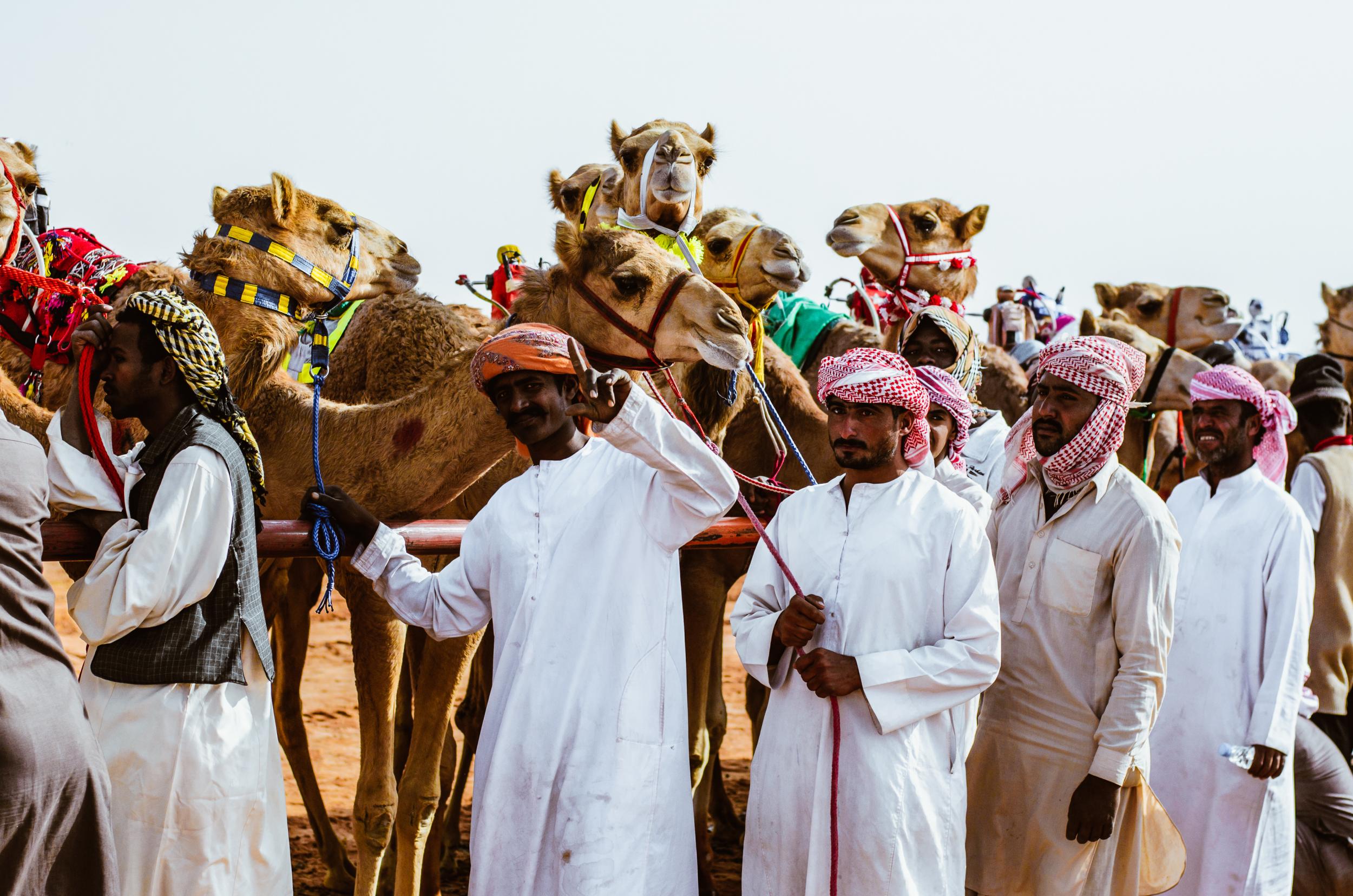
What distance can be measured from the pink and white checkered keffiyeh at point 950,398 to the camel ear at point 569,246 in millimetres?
1248

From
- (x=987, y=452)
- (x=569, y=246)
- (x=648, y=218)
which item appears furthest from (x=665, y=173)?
(x=987, y=452)

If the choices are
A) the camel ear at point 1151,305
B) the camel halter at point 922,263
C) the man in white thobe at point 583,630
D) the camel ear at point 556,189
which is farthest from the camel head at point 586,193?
the camel ear at point 1151,305

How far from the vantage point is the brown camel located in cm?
406

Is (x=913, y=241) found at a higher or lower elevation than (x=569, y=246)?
higher

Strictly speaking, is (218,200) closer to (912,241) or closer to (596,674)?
(596,674)

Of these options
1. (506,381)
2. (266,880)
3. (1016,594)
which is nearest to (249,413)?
(506,381)

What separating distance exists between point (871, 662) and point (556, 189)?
4242mm

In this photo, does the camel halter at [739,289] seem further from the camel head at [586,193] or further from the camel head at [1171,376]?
the camel head at [1171,376]

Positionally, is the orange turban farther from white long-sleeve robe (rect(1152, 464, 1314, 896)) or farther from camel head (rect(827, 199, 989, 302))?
camel head (rect(827, 199, 989, 302))

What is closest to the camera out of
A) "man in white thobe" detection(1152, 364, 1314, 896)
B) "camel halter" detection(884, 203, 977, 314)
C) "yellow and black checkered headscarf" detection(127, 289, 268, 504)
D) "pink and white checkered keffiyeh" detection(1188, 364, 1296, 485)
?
"yellow and black checkered headscarf" detection(127, 289, 268, 504)

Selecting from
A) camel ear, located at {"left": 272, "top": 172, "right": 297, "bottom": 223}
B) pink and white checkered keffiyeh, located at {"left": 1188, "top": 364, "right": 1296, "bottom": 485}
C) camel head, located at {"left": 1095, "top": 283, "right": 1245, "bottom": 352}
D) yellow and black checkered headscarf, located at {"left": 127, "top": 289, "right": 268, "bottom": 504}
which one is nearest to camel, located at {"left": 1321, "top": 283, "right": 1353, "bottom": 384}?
camel head, located at {"left": 1095, "top": 283, "right": 1245, "bottom": 352}

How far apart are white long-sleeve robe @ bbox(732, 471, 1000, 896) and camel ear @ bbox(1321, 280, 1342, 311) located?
10407mm

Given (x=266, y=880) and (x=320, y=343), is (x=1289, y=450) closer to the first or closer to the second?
(x=320, y=343)

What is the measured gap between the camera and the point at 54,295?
441 cm
